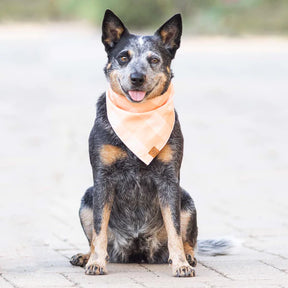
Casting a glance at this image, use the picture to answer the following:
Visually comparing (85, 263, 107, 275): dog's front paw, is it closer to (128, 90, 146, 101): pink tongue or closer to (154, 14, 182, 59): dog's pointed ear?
(128, 90, 146, 101): pink tongue

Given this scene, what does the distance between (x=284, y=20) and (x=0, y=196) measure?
81.2ft

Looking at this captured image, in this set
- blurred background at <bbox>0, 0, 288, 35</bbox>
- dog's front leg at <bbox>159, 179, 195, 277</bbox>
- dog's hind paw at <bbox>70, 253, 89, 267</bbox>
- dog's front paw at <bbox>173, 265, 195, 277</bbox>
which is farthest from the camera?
blurred background at <bbox>0, 0, 288, 35</bbox>

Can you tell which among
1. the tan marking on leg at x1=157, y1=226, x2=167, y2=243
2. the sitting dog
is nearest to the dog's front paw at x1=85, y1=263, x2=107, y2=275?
the sitting dog

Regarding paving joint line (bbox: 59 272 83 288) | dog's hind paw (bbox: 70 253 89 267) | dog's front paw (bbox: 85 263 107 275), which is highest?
dog's hind paw (bbox: 70 253 89 267)

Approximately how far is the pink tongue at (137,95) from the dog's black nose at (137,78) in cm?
8

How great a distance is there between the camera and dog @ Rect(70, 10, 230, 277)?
4.90 m

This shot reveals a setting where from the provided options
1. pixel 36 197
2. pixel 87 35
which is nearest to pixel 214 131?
pixel 36 197

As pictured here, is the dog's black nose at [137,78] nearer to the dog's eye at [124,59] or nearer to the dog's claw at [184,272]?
the dog's eye at [124,59]

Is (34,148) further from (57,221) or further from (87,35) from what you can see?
(87,35)

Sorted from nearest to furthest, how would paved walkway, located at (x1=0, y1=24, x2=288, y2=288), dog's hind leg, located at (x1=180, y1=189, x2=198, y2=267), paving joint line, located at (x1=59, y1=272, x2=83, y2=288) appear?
1. paving joint line, located at (x1=59, y1=272, x2=83, y2=288)
2. paved walkway, located at (x1=0, y1=24, x2=288, y2=288)
3. dog's hind leg, located at (x1=180, y1=189, x2=198, y2=267)

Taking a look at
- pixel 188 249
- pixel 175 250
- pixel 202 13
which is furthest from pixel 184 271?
pixel 202 13

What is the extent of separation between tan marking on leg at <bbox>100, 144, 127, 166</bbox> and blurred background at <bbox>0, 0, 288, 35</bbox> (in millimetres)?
24166

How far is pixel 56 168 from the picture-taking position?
8992mm

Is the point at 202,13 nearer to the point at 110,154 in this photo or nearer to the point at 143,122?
the point at 143,122
